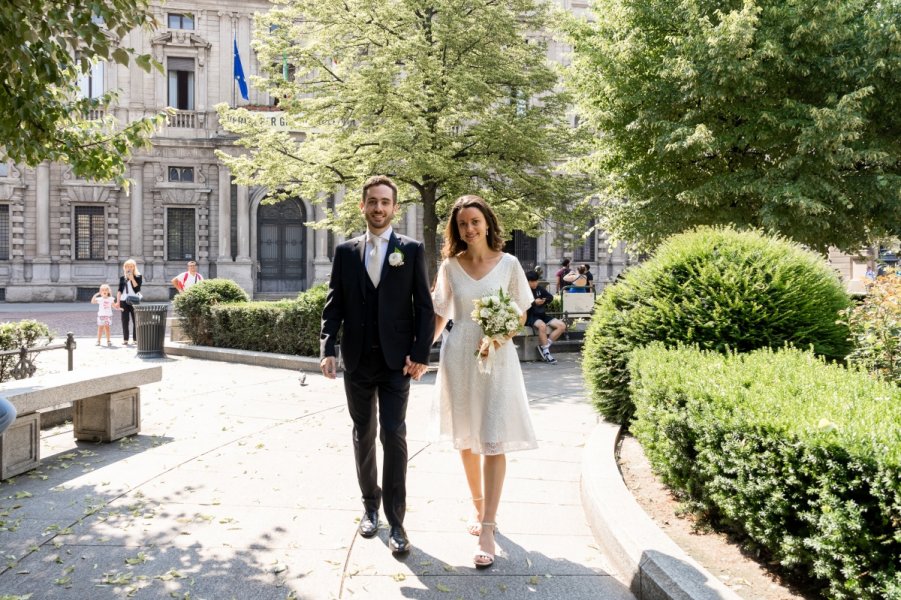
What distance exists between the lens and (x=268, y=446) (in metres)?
6.93

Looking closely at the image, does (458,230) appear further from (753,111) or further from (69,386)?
(753,111)

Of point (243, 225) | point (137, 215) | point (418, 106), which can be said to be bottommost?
point (243, 225)

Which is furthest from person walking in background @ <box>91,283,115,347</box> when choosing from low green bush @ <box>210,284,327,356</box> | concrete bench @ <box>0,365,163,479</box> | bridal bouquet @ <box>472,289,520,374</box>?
bridal bouquet @ <box>472,289,520,374</box>

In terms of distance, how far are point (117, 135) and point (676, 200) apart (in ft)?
41.3

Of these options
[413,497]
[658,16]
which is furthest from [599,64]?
[413,497]

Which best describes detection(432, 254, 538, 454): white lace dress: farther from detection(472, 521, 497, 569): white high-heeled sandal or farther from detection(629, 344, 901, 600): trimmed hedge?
detection(629, 344, 901, 600): trimmed hedge

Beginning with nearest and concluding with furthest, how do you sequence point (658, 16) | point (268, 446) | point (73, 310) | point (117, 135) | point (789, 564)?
1. point (789, 564)
2. point (268, 446)
3. point (117, 135)
4. point (658, 16)
5. point (73, 310)

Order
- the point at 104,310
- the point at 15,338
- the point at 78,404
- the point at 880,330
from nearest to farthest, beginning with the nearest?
the point at 880,330 < the point at 78,404 < the point at 15,338 < the point at 104,310

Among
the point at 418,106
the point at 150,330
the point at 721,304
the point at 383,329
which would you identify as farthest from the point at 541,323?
the point at 383,329

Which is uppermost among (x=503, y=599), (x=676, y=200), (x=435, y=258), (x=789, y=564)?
(x=676, y=200)

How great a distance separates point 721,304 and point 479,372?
3032 mm

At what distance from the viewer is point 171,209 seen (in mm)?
32781

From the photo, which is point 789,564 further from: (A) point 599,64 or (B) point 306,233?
(B) point 306,233

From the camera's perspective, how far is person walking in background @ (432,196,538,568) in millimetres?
4207
